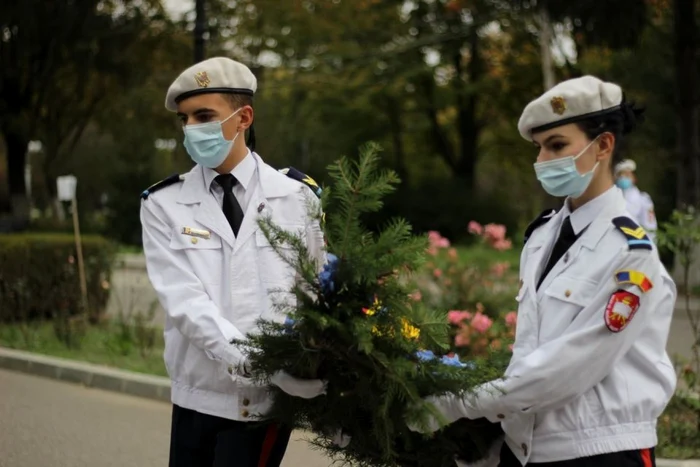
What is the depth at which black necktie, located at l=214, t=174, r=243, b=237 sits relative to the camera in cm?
344

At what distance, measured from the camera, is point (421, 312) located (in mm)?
2822

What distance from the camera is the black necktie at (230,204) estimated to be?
3443mm

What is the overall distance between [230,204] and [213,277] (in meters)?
0.29

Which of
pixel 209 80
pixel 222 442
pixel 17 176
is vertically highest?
pixel 209 80

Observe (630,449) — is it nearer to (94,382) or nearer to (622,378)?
(622,378)

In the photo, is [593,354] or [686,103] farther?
[686,103]

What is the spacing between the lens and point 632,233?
269 centimetres

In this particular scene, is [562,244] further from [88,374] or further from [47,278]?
[47,278]

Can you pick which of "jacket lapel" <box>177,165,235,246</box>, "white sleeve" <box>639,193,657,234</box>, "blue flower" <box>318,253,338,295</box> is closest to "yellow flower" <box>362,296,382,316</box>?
"blue flower" <box>318,253,338,295</box>

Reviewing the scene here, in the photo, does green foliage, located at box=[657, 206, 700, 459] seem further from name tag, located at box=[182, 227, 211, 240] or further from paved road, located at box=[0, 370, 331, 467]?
name tag, located at box=[182, 227, 211, 240]

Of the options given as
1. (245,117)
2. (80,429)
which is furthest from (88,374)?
(245,117)

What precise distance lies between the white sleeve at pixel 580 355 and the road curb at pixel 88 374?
21.3 feet

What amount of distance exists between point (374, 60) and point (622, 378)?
25971mm

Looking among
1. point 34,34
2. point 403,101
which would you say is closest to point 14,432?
point 34,34
